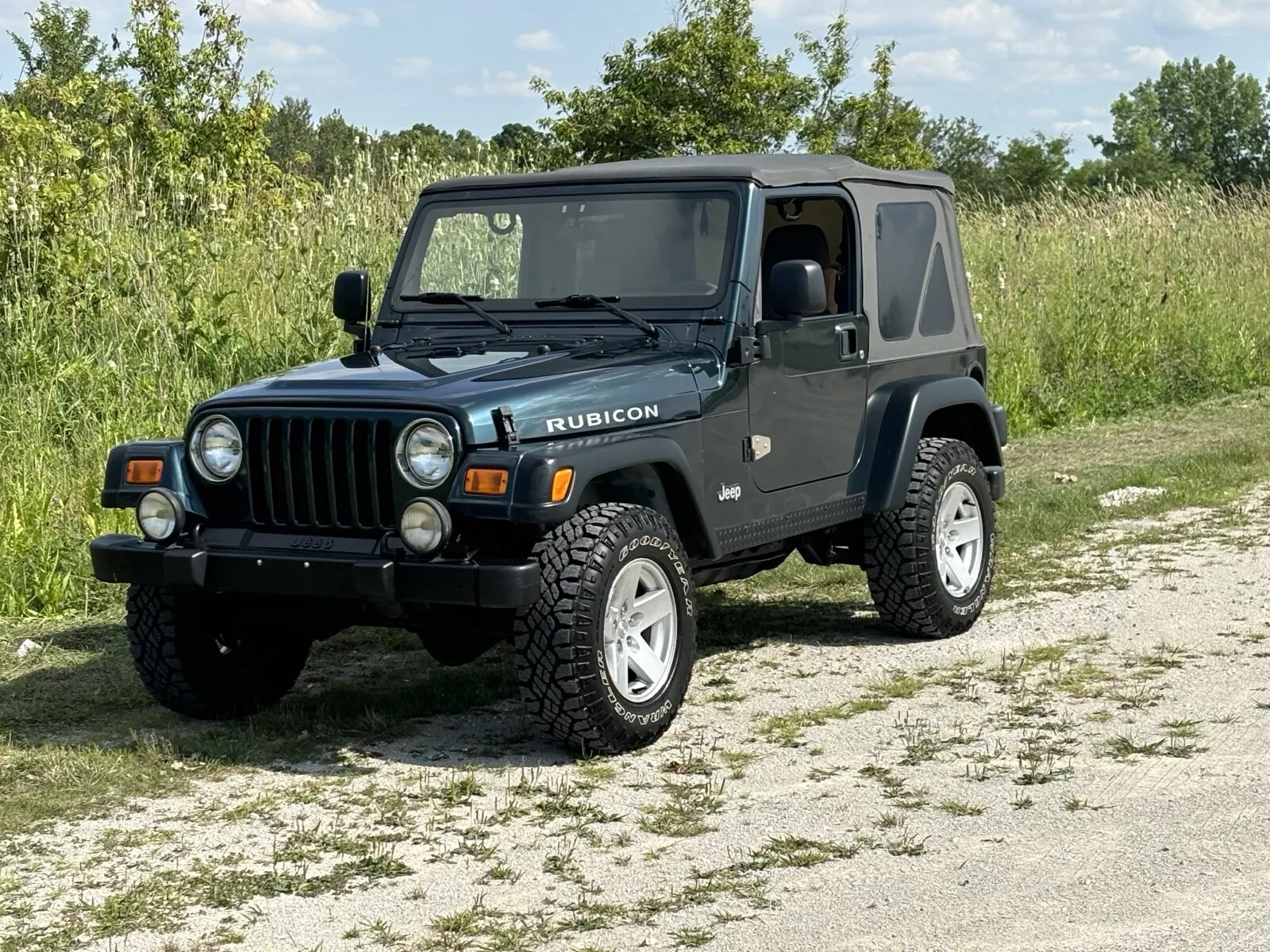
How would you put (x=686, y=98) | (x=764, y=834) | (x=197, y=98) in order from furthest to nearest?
(x=686, y=98)
(x=197, y=98)
(x=764, y=834)

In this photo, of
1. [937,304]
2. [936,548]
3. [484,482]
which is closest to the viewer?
[484,482]

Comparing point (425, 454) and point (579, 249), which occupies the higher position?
point (579, 249)

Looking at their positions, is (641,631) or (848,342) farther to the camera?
(848,342)

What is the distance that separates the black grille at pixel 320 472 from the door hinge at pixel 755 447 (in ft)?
4.65

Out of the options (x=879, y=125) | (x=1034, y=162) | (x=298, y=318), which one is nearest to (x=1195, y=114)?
(x=1034, y=162)

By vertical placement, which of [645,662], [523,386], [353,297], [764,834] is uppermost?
[353,297]

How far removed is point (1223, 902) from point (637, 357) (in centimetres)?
272

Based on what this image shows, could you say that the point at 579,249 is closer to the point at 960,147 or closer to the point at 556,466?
the point at 556,466

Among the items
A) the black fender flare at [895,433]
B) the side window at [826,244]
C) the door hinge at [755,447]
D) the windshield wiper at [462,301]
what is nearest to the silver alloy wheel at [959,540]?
the black fender flare at [895,433]

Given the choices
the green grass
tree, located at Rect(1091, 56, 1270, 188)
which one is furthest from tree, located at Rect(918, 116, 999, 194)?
the green grass

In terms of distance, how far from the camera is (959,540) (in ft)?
24.5

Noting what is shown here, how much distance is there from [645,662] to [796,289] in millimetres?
1423

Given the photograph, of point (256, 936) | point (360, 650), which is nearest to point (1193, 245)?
point (360, 650)

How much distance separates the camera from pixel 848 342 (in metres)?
6.86
